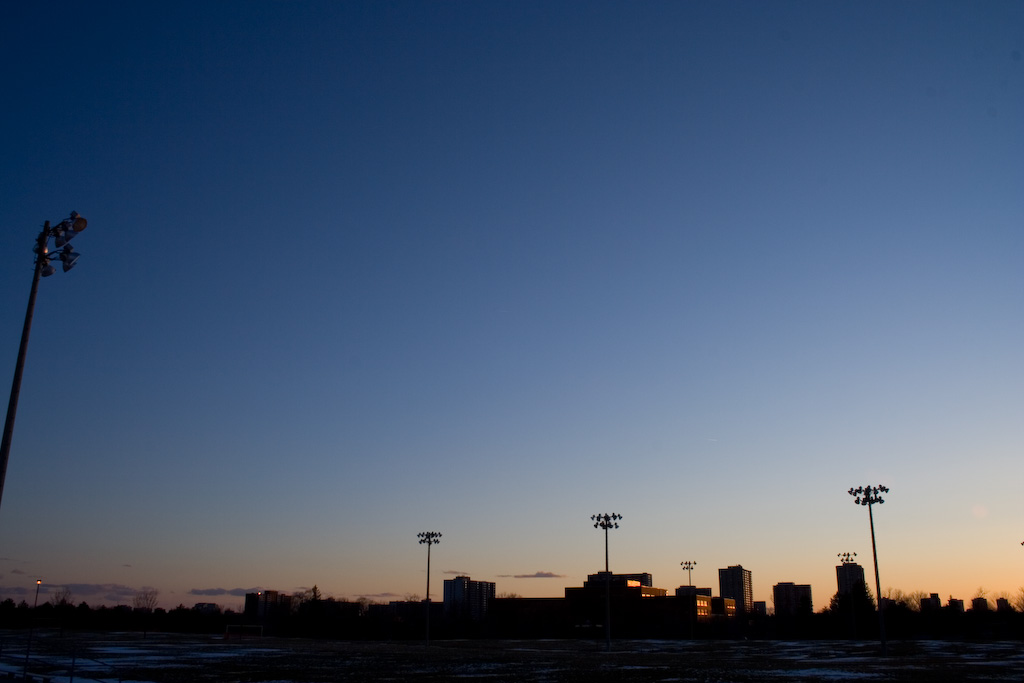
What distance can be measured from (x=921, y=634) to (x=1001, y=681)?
10331 centimetres

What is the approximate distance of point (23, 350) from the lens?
2156 centimetres

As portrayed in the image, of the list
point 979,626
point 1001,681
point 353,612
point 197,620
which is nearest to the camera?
point 1001,681

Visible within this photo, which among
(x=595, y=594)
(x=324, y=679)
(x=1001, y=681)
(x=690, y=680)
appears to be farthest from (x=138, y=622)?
(x=1001, y=681)

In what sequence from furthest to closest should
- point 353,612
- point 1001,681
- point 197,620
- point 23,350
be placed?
point 353,612 → point 197,620 → point 1001,681 → point 23,350

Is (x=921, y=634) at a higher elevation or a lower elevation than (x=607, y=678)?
lower

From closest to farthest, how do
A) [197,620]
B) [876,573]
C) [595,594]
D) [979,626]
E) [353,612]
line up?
1. [876,573]
2. [979,626]
3. [197,620]
4. [595,594]
5. [353,612]

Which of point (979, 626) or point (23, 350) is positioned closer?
point (23, 350)

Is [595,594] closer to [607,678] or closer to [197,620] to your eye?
[197,620]

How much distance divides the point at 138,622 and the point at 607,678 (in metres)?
131

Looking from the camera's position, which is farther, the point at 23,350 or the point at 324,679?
the point at 324,679

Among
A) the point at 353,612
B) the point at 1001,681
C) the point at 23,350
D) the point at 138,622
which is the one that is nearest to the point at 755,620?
the point at 353,612

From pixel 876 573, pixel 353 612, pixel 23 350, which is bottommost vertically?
pixel 353 612

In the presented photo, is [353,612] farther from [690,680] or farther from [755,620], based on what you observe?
[690,680]

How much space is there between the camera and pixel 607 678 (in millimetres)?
38125
